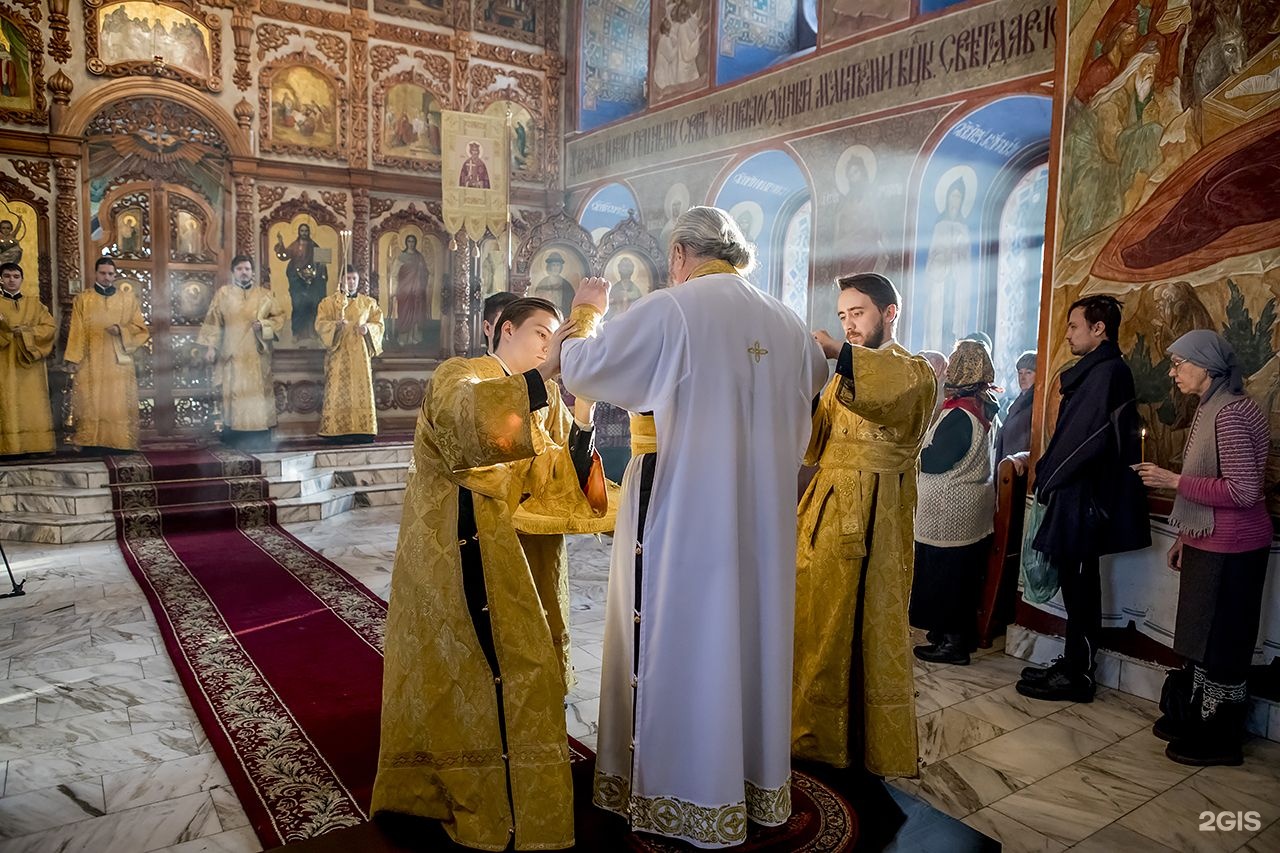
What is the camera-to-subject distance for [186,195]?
11.4 metres

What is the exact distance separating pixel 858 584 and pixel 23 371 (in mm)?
8917

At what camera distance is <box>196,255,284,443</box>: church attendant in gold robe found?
32.3 ft

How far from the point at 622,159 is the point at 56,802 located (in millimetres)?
10738

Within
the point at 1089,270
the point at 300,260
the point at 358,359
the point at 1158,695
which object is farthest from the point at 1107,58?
the point at 300,260

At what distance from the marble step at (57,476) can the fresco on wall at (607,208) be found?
6.88 meters

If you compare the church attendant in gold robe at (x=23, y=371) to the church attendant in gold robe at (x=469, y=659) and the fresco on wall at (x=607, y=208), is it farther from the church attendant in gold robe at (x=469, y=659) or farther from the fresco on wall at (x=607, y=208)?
the church attendant in gold robe at (x=469, y=659)

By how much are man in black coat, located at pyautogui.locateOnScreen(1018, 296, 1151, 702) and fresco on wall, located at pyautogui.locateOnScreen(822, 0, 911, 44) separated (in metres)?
4.96

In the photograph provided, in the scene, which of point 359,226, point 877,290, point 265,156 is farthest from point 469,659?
point 265,156

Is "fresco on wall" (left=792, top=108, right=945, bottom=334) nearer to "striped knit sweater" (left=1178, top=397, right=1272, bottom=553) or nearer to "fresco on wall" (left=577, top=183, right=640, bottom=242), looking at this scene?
"fresco on wall" (left=577, top=183, right=640, bottom=242)

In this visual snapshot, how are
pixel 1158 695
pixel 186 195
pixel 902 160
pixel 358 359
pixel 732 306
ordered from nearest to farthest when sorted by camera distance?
pixel 732 306 < pixel 1158 695 < pixel 902 160 < pixel 358 359 < pixel 186 195

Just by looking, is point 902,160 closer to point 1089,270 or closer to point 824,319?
point 824,319

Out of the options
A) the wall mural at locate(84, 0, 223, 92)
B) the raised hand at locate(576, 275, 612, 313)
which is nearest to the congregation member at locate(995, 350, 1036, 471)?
the raised hand at locate(576, 275, 612, 313)

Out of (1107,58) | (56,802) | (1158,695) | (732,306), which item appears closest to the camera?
(732,306)

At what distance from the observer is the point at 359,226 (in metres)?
12.4
